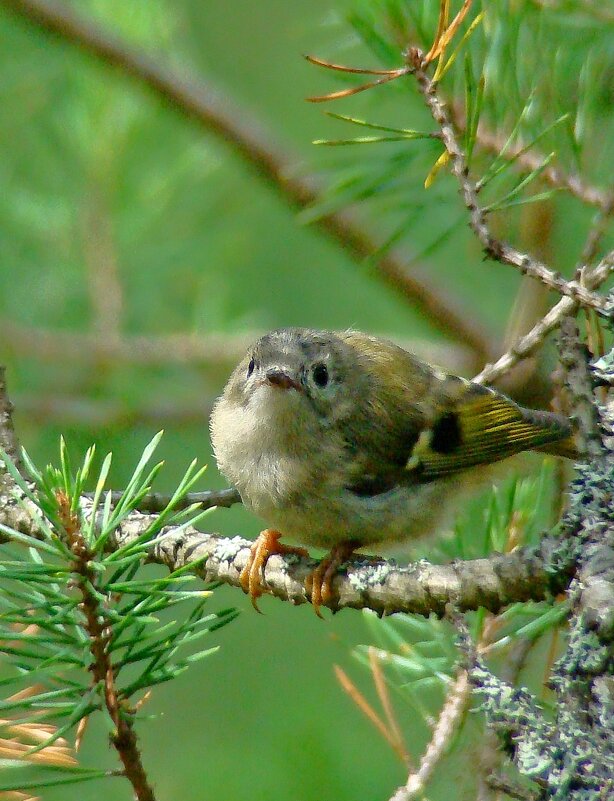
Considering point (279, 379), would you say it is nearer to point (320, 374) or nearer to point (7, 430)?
point (320, 374)

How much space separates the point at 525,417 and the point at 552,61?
0.65 metres

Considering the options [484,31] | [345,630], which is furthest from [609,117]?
[345,630]

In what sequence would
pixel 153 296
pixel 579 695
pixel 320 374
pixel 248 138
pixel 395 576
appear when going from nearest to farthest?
1. pixel 579 695
2. pixel 395 576
3. pixel 320 374
4. pixel 248 138
5. pixel 153 296

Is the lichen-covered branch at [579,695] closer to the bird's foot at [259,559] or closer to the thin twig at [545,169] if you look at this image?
the bird's foot at [259,559]

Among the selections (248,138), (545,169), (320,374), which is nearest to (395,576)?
(545,169)

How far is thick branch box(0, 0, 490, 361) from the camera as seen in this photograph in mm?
2393

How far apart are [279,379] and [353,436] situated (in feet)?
0.62

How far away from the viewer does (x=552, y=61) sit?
5.18 feet

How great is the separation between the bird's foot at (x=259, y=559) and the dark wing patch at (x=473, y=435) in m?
0.35

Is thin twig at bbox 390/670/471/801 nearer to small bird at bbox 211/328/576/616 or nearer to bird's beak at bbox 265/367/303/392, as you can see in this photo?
small bird at bbox 211/328/576/616

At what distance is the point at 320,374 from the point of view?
192 centimetres

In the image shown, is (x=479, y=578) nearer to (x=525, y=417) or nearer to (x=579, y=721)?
(x=579, y=721)

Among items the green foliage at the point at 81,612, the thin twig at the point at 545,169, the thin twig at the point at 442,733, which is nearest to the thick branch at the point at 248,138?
the thin twig at the point at 545,169

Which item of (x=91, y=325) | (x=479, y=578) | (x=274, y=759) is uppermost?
(x=91, y=325)
